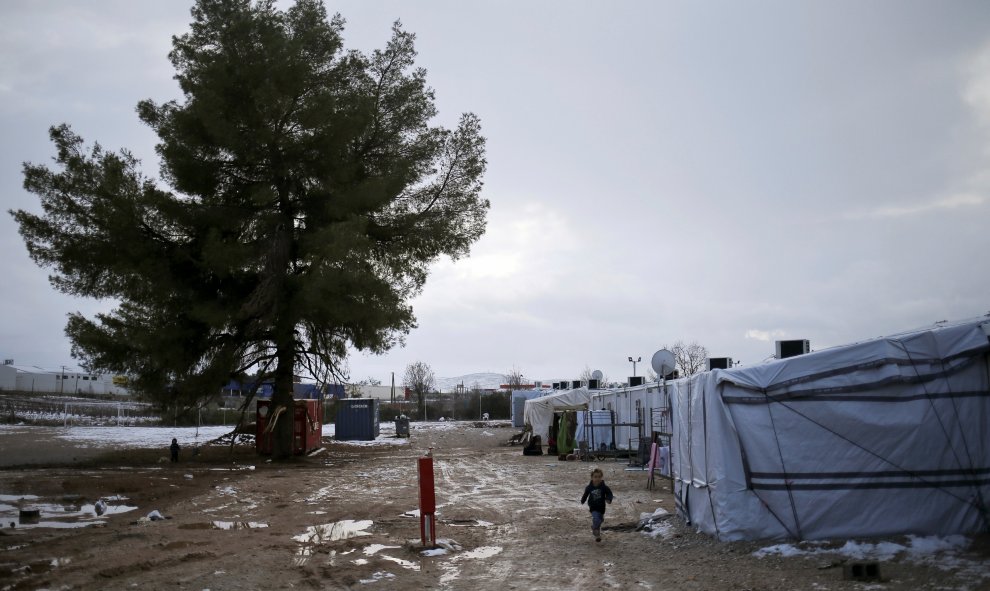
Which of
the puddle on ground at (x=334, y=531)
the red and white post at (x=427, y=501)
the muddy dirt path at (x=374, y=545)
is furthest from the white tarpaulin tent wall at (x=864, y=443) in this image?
the puddle on ground at (x=334, y=531)

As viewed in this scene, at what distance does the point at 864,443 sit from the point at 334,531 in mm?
7945

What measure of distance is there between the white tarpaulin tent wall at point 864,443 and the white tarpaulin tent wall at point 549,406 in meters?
24.1

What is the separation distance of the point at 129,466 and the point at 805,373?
70.3ft

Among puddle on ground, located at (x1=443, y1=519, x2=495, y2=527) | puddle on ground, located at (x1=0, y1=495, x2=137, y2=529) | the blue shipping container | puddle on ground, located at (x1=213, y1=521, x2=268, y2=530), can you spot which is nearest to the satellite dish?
puddle on ground, located at (x1=443, y1=519, x2=495, y2=527)

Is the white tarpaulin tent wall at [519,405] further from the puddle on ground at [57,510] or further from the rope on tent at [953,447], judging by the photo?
the rope on tent at [953,447]

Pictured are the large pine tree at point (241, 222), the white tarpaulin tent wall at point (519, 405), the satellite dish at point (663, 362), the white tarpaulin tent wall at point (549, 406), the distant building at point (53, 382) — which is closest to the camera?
the satellite dish at point (663, 362)

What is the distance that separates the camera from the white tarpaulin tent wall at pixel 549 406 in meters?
34.5

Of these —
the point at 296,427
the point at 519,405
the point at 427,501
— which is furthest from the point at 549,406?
the point at 519,405

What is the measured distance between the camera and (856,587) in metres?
7.37

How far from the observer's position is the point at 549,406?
35.6 metres

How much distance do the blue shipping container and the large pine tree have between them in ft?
46.9

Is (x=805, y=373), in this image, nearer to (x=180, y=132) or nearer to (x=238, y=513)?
(x=238, y=513)

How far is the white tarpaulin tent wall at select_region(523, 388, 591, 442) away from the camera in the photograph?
34.5m

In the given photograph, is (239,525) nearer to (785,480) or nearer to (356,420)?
(785,480)
